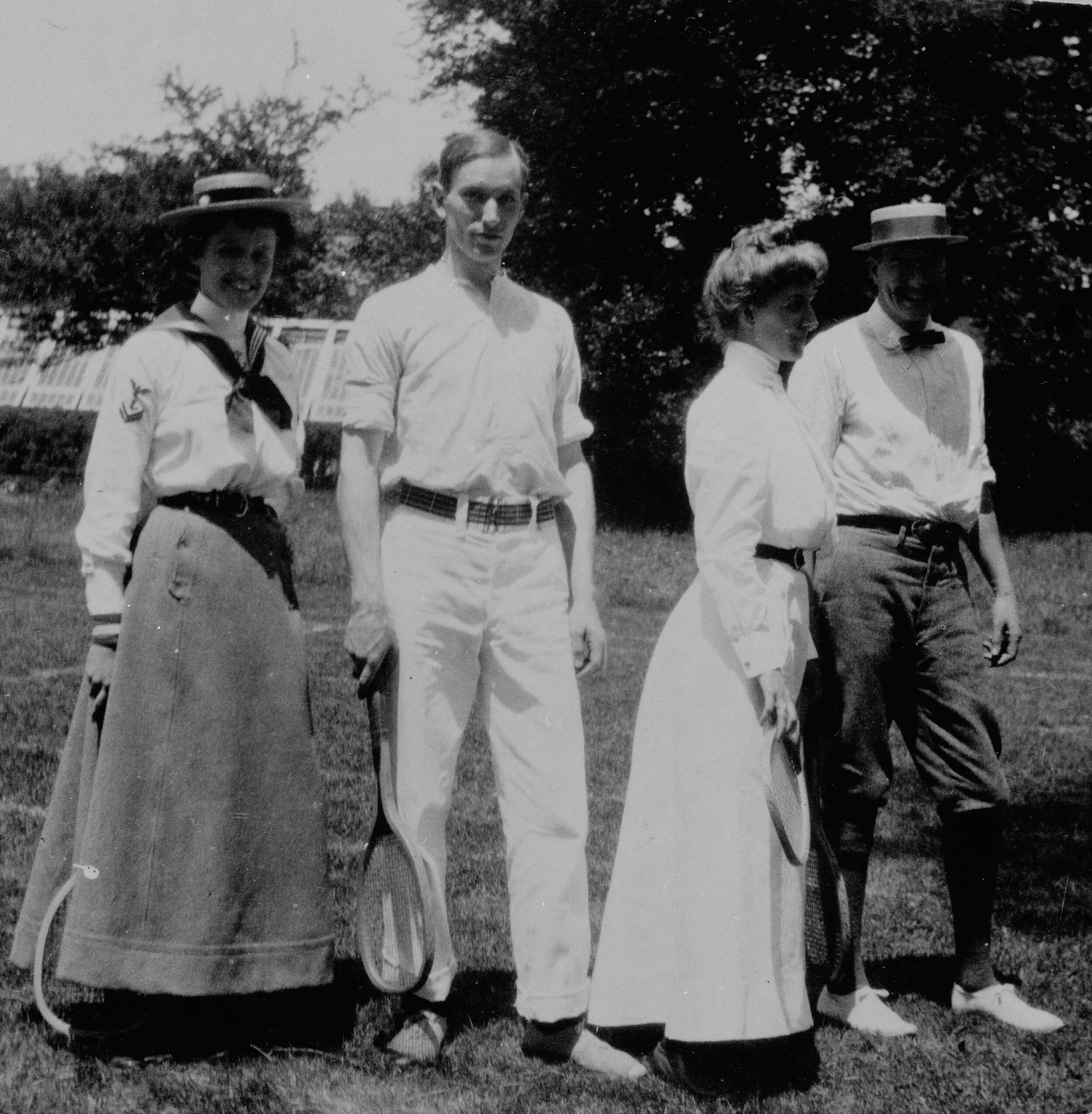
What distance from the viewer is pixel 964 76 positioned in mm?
23797

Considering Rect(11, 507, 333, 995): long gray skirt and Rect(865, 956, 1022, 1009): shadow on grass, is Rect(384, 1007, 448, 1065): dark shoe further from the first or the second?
Rect(865, 956, 1022, 1009): shadow on grass

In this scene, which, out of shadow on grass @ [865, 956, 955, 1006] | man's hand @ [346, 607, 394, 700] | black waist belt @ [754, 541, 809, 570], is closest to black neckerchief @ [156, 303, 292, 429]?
man's hand @ [346, 607, 394, 700]

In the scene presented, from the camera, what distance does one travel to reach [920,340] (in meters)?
4.64

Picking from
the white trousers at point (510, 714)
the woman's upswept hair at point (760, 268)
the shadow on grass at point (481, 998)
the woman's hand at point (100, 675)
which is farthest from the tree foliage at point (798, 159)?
the woman's hand at point (100, 675)

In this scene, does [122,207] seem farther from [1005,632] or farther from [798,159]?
[1005,632]

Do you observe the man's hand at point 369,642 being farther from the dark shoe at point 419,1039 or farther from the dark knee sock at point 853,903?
the dark knee sock at point 853,903

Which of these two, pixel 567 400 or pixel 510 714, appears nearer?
pixel 510 714

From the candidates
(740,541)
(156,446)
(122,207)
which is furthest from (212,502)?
(122,207)

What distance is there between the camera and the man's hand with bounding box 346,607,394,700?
3.85 metres

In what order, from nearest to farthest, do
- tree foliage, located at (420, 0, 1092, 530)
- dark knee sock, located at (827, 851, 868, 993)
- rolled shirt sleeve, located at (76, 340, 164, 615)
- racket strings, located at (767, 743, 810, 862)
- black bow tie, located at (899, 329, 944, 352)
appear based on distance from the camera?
racket strings, located at (767, 743, 810, 862)
rolled shirt sleeve, located at (76, 340, 164, 615)
dark knee sock, located at (827, 851, 868, 993)
black bow tie, located at (899, 329, 944, 352)
tree foliage, located at (420, 0, 1092, 530)

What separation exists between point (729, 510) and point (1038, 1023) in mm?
1883

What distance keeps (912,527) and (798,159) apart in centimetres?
2298

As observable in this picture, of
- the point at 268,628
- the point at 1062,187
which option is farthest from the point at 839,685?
the point at 1062,187

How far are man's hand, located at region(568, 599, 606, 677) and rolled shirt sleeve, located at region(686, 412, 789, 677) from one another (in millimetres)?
441
